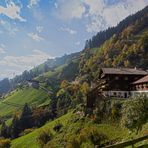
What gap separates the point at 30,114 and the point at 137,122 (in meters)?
121

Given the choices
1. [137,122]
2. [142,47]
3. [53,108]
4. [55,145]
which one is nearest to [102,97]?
[55,145]

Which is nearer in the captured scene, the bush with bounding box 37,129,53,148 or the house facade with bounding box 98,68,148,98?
the bush with bounding box 37,129,53,148

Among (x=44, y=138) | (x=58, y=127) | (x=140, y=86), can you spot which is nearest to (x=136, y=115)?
(x=140, y=86)

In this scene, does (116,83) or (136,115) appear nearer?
(136,115)

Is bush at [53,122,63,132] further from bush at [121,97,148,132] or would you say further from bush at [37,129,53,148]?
bush at [121,97,148,132]

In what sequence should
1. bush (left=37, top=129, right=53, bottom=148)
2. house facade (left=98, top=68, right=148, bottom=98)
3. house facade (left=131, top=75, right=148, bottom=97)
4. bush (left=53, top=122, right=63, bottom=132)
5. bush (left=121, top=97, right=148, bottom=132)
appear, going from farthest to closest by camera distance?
bush (left=53, top=122, right=63, bottom=132), house facade (left=98, top=68, right=148, bottom=98), bush (left=37, top=129, right=53, bottom=148), house facade (left=131, top=75, right=148, bottom=97), bush (left=121, top=97, right=148, bottom=132)

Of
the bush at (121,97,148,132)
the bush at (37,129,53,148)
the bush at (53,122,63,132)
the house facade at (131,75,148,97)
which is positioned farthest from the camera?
the bush at (53,122,63,132)

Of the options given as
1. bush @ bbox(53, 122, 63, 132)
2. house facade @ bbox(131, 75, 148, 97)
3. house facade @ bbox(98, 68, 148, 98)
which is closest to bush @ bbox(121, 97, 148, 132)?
house facade @ bbox(131, 75, 148, 97)

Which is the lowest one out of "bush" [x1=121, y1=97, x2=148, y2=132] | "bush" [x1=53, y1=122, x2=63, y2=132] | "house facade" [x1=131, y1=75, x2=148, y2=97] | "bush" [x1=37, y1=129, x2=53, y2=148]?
"bush" [x1=37, y1=129, x2=53, y2=148]

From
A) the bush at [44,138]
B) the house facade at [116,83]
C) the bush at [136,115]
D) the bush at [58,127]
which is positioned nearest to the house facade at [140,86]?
the house facade at [116,83]

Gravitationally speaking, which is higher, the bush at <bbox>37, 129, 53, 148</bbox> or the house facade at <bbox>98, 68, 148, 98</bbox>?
the house facade at <bbox>98, 68, 148, 98</bbox>

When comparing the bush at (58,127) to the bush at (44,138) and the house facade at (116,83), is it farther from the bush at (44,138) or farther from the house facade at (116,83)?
the house facade at (116,83)

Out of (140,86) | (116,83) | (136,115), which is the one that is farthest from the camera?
(116,83)

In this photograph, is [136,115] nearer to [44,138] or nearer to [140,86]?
[140,86]
